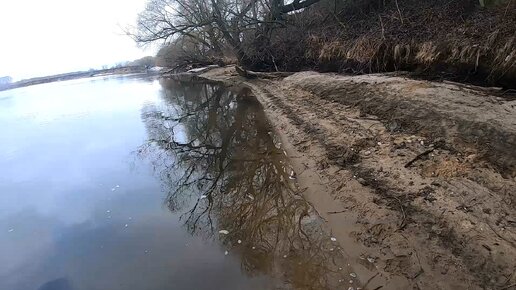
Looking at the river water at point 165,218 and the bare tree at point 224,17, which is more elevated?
the bare tree at point 224,17

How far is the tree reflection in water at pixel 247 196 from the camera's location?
4.10 meters

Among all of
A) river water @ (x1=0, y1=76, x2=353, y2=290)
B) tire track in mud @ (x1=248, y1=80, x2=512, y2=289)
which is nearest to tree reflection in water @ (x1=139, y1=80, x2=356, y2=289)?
river water @ (x1=0, y1=76, x2=353, y2=290)

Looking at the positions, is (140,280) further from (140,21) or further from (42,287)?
(140,21)

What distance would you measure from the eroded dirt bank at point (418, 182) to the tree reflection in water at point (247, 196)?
0.31 meters

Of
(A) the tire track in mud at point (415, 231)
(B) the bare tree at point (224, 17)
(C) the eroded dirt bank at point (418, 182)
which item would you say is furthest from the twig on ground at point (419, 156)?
(B) the bare tree at point (224, 17)

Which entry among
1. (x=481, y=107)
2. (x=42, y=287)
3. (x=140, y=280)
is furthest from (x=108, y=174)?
(x=481, y=107)

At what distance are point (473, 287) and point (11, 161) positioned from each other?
12340 millimetres

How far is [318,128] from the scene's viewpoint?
8.02 meters

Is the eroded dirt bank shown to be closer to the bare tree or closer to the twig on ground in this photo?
the twig on ground

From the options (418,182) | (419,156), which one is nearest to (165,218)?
(418,182)

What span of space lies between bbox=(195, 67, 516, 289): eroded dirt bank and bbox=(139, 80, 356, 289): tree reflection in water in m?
0.31

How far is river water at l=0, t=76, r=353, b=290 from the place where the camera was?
423cm

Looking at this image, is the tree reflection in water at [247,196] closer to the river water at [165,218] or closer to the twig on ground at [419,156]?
the river water at [165,218]

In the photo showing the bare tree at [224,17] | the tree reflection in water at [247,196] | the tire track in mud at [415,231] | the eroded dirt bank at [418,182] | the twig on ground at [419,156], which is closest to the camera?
the tire track in mud at [415,231]
